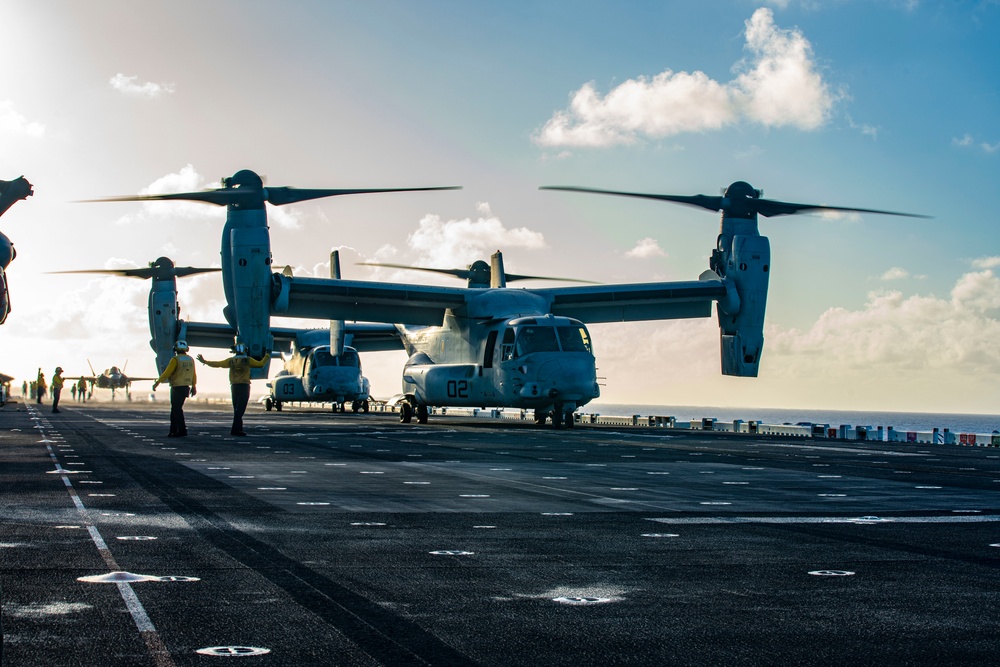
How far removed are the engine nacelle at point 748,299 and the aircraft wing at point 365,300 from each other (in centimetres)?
1057

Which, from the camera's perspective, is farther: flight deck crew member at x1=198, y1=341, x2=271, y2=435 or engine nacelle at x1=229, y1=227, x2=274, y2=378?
engine nacelle at x1=229, y1=227, x2=274, y2=378

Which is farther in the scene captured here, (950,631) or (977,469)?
(977,469)

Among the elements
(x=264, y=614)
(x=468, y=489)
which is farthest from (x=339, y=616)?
(x=468, y=489)

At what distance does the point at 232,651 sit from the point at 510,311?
3191 cm

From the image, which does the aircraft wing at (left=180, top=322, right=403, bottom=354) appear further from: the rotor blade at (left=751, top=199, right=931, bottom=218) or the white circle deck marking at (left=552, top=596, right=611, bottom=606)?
the white circle deck marking at (left=552, top=596, right=611, bottom=606)

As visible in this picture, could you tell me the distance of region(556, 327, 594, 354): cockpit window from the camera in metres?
32.3

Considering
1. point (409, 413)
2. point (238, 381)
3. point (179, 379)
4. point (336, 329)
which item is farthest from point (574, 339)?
point (336, 329)

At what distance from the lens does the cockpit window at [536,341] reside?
32125mm

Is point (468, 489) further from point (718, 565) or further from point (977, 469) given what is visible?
point (977, 469)

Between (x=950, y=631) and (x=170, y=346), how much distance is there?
53224 millimetres

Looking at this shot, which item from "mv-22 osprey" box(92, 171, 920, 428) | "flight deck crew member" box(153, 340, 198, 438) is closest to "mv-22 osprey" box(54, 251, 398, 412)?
"mv-22 osprey" box(92, 171, 920, 428)

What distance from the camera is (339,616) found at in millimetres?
4707

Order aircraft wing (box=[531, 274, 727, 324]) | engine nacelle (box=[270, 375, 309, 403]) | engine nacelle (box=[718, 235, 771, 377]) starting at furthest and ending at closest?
1. engine nacelle (box=[270, 375, 309, 403])
2. aircraft wing (box=[531, 274, 727, 324])
3. engine nacelle (box=[718, 235, 771, 377])

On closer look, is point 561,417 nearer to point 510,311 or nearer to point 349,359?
point 510,311
